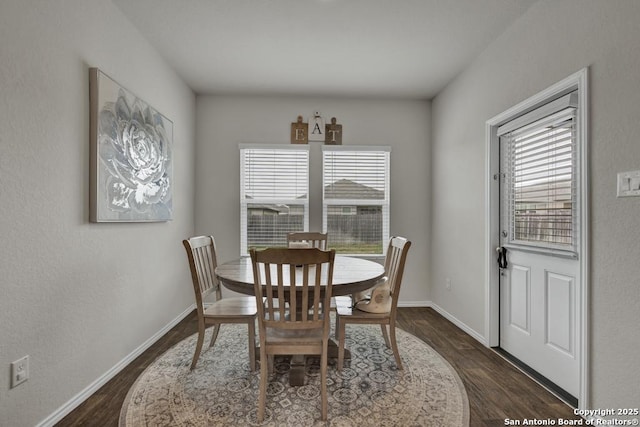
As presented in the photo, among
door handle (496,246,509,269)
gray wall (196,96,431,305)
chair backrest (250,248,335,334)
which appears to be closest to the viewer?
chair backrest (250,248,335,334)

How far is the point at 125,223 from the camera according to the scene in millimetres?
2381

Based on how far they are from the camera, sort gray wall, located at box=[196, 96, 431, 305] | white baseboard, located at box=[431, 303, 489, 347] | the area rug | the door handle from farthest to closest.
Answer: gray wall, located at box=[196, 96, 431, 305] → white baseboard, located at box=[431, 303, 489, 347] → the door handle → the area rug

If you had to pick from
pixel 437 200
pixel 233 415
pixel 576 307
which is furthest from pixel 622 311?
pixel 437 200

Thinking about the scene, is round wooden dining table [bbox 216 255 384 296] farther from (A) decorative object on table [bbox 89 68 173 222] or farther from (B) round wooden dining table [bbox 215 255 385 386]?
(A) decorative object on table [bbox 89 68 173 222]

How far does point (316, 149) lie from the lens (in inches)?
155

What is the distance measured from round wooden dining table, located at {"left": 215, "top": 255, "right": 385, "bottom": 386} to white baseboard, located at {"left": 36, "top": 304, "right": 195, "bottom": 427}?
101 centimetres

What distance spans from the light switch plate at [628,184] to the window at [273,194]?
9.47ft

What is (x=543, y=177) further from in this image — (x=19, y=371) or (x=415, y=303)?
(x=19, y=371)

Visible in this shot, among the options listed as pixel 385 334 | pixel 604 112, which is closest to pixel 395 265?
pixel 385 334

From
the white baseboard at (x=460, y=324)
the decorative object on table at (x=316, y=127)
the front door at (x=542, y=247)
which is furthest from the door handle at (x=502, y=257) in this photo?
the decorative object on table at (x=316, y=127)

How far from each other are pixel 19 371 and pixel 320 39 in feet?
9.48

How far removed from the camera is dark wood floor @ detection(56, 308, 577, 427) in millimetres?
1776

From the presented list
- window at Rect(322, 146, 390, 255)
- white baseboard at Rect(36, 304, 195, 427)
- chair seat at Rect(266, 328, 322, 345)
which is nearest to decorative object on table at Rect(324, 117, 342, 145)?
window at Rect(322, 146, 390, 255)

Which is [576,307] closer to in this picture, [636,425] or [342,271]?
[636,425]
